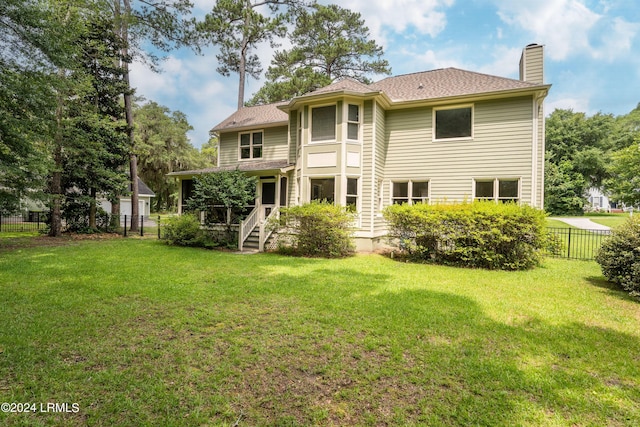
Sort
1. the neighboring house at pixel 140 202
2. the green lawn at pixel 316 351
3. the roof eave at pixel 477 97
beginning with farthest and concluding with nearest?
the neighboring house at pixel 140 202
the roof eave at pixel 477 97
the green lawn at pixel 316 351

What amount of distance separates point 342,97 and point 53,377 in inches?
451

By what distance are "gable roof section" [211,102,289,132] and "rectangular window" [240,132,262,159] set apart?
56cm

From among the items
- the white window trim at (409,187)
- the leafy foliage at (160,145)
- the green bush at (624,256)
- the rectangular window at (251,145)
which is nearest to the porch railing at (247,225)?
the rectangular window at (251,145)

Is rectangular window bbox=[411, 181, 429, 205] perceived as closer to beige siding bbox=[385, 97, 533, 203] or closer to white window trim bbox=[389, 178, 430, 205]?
white window trim bbox=[389, 178, 430, 205]

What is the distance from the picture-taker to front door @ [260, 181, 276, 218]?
45.4 feet

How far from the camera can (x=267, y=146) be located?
15.4 m

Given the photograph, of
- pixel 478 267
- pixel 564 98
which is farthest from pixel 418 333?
pixel 564 98

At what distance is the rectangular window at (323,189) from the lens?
12211mm

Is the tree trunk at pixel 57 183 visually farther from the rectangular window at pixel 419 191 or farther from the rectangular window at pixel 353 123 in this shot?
the rectangular window at pixel 419 191

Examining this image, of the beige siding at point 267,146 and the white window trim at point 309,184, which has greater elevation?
the beige siding at point 267,146

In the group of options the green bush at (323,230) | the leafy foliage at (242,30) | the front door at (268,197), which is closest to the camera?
the green bush at (323,230)

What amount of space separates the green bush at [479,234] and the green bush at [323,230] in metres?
2.02

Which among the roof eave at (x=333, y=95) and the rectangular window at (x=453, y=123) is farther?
the rectangular window at (x=453, y=123)

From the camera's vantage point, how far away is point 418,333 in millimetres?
4195
